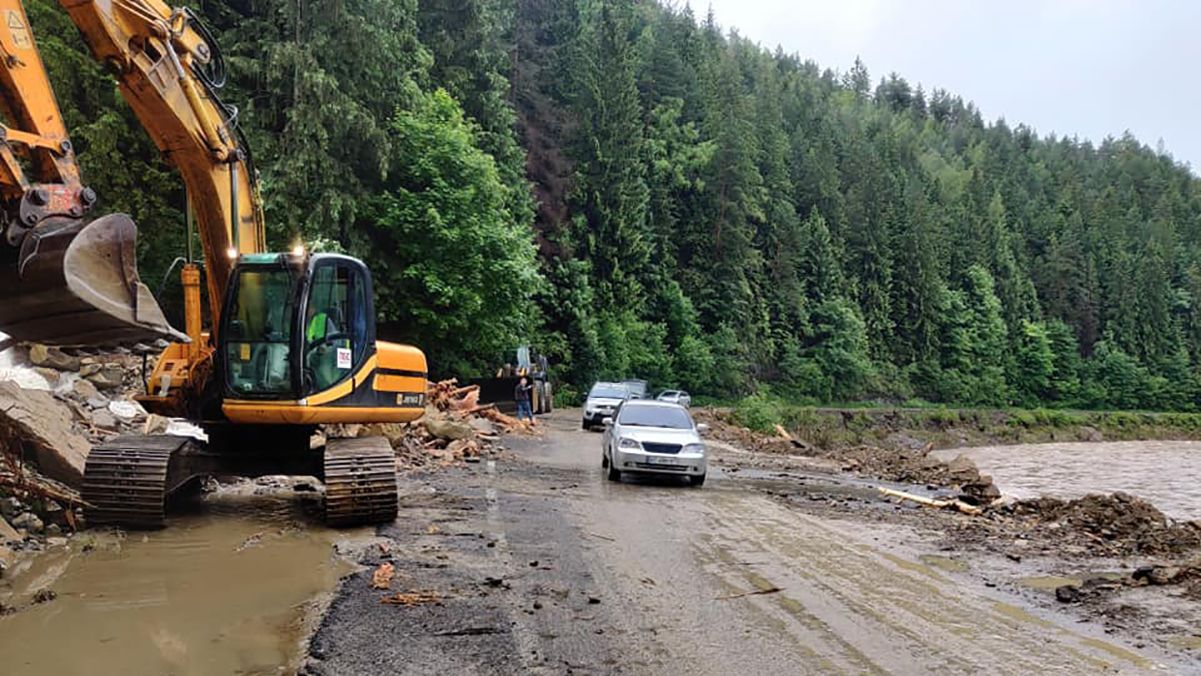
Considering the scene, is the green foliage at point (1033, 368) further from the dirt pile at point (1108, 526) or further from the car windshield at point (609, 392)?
the dirt pile at point (1108, 526)

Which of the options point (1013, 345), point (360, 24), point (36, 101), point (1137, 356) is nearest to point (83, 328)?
point (36, 101)

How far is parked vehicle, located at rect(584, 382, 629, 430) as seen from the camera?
3228 cm

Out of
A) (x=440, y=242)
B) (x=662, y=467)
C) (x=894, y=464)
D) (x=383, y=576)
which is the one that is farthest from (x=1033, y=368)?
(x=383, y=576)

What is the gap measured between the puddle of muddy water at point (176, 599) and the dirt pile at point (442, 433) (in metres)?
3.29

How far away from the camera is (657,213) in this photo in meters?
69.6

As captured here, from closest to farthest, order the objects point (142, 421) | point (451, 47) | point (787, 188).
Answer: point (142, 421) → point (451, 47) → point (787, 188)

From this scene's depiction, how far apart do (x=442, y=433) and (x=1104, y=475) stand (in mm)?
24781

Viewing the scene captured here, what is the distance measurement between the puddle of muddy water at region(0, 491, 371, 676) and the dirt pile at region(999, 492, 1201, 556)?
10238 millimetres

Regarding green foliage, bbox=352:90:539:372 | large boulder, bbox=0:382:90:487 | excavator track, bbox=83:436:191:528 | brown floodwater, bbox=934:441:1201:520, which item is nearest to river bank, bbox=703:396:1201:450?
brown floodwater, bbox=934:441:1201:520

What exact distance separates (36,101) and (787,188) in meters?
82.4

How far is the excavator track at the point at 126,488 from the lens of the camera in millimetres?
9555

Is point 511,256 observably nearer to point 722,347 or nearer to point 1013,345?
point 722,347

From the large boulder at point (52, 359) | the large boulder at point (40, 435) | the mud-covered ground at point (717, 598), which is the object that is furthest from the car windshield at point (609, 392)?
the large boulder at point (40, 435)

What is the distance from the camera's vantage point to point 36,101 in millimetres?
6230
